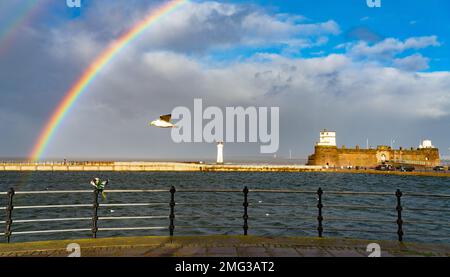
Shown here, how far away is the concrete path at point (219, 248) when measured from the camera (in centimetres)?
758

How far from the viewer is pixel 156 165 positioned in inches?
5768

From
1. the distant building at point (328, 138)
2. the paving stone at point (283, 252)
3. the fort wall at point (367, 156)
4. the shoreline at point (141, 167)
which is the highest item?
the distant building at point (328, 138)

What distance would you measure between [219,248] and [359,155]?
5617 inches

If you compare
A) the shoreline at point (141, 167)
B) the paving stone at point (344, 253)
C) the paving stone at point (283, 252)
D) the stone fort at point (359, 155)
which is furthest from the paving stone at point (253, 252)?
the stone fort at point (359, 155)

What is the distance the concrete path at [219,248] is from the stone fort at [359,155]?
13538 centimetres

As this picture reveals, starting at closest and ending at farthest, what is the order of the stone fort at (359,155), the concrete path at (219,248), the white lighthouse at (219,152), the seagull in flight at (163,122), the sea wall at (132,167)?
1. the concrete path at (219,248)
2. the seagull in flight at (163,122)
3. the sea wall at (132,167)
4. the stone fort at (359,155)
5. the white lighthouse at (219,152)

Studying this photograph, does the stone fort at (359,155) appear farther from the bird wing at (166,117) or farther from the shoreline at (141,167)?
the bird wing at (166,117)

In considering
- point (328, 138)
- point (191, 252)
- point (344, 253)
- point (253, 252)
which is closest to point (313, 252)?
point (344, 253)

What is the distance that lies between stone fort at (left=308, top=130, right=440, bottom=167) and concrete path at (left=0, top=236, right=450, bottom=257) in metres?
135

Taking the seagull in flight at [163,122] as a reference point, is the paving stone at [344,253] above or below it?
below

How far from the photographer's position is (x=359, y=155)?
5546 inches
